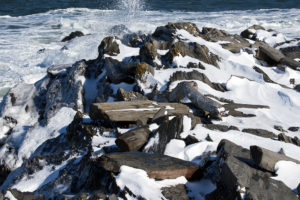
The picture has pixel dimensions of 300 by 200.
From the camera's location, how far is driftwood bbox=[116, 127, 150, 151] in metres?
4.74

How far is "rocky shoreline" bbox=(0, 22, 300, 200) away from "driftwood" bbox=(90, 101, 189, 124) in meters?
0.02

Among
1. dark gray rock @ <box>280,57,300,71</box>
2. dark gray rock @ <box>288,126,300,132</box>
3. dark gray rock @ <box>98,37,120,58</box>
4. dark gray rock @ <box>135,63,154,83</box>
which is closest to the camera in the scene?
dark gray rock @ <box>288,126,300,132</box>

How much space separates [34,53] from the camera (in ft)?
49.8

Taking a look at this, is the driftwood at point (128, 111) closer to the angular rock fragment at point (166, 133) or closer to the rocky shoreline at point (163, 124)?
the rocky shoreline at point (163, 124)

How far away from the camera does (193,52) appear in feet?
28.1

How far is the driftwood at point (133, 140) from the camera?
474 centimetres

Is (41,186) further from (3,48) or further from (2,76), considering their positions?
(3,48)

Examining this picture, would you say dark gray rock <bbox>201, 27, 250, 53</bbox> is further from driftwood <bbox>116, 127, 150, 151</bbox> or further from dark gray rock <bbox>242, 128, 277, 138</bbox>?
driftwood <bbox>116, 127, 150, 151</bbox>

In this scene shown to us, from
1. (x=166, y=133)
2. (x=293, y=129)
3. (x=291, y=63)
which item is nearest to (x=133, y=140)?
(x=166, y=133)

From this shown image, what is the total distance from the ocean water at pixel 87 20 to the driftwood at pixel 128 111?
223 inches

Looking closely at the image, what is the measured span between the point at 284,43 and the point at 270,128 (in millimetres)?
5715

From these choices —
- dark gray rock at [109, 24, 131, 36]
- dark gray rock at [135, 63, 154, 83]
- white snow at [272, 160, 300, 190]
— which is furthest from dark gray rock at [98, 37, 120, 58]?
white snow at [272, 160, 300, 190]

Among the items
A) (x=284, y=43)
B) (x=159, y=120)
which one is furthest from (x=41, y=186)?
(x=284, y=43)

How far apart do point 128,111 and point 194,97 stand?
1.44m
